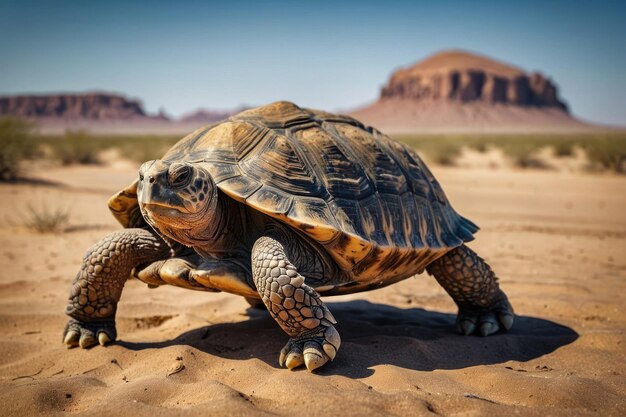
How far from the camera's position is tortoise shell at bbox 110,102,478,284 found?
135 inches

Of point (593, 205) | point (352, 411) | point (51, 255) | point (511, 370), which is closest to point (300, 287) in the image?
point (352, 411)

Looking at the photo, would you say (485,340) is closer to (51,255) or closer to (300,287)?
(300,287)

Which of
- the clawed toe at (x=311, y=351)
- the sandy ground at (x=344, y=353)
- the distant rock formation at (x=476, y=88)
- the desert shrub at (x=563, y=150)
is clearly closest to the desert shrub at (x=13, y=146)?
the sandy ground at (x=344, y=353)

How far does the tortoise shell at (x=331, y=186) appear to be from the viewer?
3.44m

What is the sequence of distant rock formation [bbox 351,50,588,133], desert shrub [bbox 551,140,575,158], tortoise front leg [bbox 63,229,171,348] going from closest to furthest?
tortoise front leg [bbox 63,229,171,348] < desert shrub [bbox 551,140,575,158] < distant rock formation [bbox 351,50,588,133]

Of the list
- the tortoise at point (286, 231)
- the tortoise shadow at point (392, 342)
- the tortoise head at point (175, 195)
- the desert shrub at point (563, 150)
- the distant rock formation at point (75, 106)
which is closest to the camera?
the tortoise head at point (175, 195)

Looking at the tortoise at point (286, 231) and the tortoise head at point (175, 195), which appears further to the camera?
the tortoise at point (286, 231)

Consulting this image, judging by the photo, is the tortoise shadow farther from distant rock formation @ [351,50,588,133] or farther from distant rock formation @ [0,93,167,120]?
distant rock formation @ [0,93,167,120]

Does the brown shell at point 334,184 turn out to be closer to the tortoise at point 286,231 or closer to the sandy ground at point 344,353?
the tortoise at point 286,231

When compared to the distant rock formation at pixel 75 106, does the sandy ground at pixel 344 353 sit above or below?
above

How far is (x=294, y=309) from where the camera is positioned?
3107mm

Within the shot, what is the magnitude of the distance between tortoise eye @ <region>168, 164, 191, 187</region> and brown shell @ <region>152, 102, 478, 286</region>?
34 centimetres

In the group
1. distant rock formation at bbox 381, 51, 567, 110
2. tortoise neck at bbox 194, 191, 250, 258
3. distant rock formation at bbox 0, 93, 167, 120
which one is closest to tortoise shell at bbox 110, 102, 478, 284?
tortoise neck at bbox 194, 191, 250, 258

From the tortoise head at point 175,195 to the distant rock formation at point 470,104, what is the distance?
127 meters
